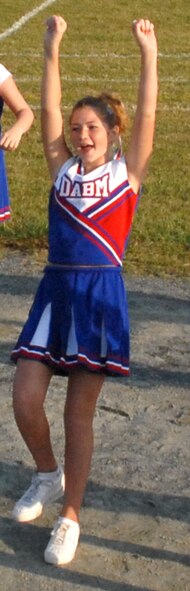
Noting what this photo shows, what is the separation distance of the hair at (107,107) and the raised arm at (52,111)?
10 centimetres

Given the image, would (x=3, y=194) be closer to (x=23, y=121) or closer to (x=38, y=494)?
(x=23, y=121)

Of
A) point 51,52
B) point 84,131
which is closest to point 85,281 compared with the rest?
point 84,131

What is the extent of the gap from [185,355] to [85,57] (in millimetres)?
12898

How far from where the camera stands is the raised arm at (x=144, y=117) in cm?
437

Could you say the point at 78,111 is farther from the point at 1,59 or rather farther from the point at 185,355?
the point at 1,59

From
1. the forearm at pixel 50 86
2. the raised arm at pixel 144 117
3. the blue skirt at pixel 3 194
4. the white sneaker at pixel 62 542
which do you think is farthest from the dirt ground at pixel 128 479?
the forearm at pixel 50 86

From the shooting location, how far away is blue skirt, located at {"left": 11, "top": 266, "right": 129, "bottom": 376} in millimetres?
4301

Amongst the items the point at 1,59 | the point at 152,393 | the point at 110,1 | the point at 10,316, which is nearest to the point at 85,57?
the point at 1,59

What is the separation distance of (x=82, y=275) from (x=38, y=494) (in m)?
0.87

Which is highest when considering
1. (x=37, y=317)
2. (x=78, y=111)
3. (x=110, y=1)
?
(x=78, y=111)

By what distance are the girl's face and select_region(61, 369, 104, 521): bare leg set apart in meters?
0.73

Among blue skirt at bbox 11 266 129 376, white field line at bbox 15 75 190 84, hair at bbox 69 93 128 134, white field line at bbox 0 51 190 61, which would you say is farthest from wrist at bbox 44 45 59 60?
white field line at bbox 0 51 190 61

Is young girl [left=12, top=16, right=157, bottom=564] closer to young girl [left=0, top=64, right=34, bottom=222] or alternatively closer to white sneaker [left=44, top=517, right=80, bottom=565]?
white sneaker [left=44, top=517, right=80, bottom=565]

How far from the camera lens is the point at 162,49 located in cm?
1983
